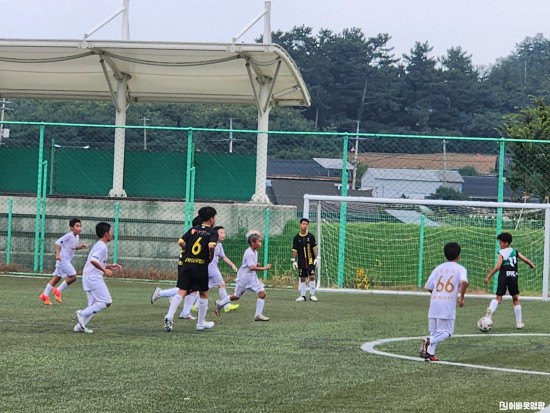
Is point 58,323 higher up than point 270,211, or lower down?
lower down

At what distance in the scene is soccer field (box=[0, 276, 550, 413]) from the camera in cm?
874

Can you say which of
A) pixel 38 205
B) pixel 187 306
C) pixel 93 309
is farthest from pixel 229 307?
pixel 38 205

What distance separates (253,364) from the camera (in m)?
11.1

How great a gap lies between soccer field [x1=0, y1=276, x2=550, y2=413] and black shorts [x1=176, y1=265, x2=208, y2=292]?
22.5 inches

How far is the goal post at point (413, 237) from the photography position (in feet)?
82.9

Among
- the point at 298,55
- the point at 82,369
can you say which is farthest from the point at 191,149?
the point at 298,55

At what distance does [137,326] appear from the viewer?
15.1 m

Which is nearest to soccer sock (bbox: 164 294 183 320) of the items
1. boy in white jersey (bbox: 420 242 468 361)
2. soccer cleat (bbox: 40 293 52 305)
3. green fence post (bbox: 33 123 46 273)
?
boy in white jersey (bbox: 420 242 468 361)

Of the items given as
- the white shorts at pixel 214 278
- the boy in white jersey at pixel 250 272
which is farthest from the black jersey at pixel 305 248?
the boy in white jersey at pixel 250 272

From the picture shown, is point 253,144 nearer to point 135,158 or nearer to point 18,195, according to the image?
point 135,158

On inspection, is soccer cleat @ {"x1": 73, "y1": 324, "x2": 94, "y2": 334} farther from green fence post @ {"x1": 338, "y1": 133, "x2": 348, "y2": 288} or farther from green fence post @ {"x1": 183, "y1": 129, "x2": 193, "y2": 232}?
green fence post @ {"x1": 183, "y1": 129, "x2": 193, "y2": 232}

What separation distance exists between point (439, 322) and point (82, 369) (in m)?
3.95

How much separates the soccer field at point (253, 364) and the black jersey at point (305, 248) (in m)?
3.86

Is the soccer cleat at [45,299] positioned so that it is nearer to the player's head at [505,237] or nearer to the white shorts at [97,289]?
the white shorts at [97,289]
